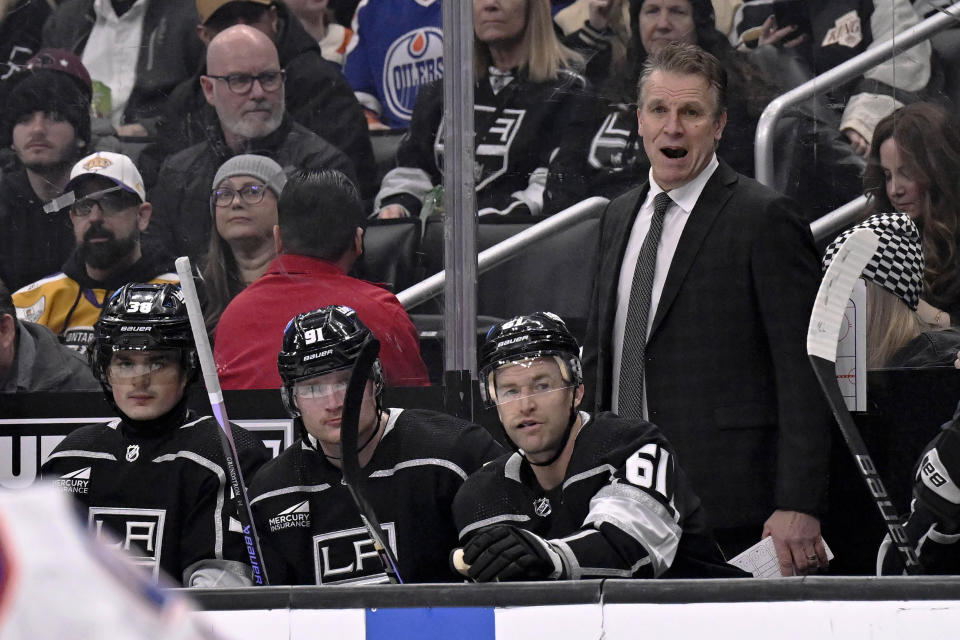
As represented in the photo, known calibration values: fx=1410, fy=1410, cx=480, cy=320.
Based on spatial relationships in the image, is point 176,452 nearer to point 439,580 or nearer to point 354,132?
point 439,580

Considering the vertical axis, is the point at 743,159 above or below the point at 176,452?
above

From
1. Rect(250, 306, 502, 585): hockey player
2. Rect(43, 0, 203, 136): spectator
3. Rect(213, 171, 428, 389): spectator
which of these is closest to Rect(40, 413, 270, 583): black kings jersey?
Rect(250, 306, 502, 585): hockey player

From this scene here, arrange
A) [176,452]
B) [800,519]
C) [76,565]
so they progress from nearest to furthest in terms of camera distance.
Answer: [76,565]
[800,519]
[176,452]

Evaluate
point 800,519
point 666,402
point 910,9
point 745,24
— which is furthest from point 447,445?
point 910,9

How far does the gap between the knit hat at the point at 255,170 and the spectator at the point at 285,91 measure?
0.31 feet

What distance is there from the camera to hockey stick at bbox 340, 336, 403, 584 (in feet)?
8.13

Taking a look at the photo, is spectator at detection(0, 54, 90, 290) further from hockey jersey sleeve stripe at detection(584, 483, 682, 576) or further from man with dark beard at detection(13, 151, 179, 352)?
hockey jersey sleeve stripe at detection(584, 483, 682, 576)

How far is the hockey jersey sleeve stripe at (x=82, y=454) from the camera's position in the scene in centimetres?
298

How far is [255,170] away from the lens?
3.38 m

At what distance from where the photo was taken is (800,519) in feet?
8.90

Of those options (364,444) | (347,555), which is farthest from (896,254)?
(347,555)

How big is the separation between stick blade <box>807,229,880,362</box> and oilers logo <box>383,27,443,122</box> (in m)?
1.07

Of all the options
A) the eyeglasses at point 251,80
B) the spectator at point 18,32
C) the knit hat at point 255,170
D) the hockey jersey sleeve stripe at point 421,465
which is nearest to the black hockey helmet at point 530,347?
the hockey jersey sleeve stripe at point 421,465

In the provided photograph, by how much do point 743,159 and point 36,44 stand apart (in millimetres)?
1714
